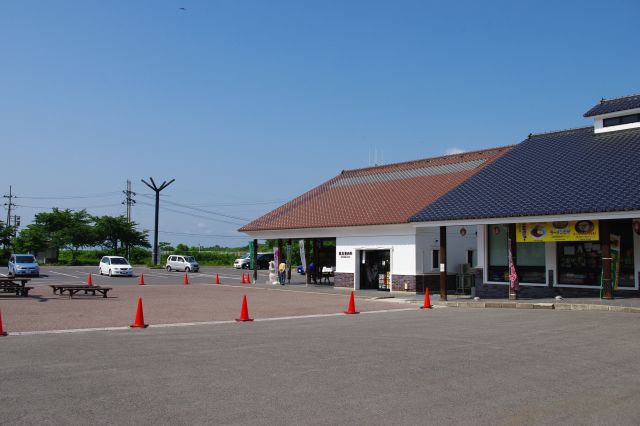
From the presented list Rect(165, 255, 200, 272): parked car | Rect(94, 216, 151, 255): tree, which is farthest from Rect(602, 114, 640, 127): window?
Rect(94, 216, 151, 255): tree

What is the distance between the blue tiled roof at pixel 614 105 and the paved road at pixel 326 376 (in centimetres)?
1373

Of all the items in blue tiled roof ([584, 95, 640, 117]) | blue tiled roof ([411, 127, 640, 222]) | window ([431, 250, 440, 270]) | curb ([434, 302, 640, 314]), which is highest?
blue tiled roof ([584, 95, 640, 117])

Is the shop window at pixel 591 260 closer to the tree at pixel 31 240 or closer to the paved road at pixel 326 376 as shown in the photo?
the paved road at pixel 326 376

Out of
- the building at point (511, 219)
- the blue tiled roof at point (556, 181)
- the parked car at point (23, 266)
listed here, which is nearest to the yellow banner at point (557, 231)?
the building at point (511, 219)

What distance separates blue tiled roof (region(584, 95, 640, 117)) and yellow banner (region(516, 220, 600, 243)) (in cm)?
672

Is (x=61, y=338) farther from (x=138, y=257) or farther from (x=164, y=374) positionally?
(x=138, y=257)

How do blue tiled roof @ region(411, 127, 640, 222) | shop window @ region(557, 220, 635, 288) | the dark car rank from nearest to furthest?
blue tiled roof @ region(411, 127, 640, 222) → shop window @ region(557, 220, 635, 288) → the dark car

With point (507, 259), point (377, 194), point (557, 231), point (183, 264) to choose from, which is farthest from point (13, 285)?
point (183, 264)

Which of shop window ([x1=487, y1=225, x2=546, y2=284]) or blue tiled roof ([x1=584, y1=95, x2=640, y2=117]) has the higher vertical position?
blue tiled roof ([x1=584, y1=95, x2=640, y2=117])

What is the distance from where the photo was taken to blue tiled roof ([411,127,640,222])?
20.0 meters

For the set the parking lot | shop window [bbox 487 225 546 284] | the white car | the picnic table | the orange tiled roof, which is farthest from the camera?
the white car

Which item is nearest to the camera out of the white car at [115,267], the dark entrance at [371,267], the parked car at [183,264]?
the dark entrance at [371,267]

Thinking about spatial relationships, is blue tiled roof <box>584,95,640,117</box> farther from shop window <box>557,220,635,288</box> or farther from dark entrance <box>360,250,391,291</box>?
dark entrance <box>360,250,391,291</box>

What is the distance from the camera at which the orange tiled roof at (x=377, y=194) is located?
3058 cm
